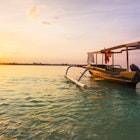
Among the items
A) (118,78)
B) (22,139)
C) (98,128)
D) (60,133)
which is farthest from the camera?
(118,78)

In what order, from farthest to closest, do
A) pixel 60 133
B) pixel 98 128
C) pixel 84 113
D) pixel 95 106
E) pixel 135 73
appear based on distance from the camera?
pixel 135 73, pixel 95 106, pixel 84 113, pixel 98 128, pixel 60 133

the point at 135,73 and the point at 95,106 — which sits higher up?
the point at 135,73

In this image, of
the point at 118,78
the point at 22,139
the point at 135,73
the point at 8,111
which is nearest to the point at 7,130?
the point at 22,139

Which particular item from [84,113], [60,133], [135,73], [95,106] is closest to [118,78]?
[135,73]

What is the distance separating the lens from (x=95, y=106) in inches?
402

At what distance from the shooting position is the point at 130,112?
8.92 m

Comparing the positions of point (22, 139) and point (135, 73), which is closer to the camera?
point (22, 139)

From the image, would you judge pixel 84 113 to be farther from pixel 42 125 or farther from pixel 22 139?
pixel 22 139

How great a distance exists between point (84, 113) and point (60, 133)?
2.63m

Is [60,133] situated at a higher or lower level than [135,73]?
lower

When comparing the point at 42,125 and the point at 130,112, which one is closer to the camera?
the point at 42,125

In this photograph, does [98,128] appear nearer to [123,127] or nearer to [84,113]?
[123,127]

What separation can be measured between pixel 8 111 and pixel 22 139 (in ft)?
11.1

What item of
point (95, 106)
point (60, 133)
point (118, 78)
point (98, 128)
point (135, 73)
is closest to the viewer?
point (60, 133)
